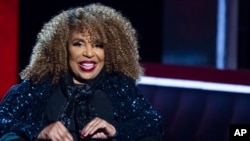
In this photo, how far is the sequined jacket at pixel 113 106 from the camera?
2121mm

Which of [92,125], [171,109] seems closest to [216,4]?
[171,109]

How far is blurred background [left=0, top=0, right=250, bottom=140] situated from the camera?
9.74 ft

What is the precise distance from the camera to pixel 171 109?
299 centimetres

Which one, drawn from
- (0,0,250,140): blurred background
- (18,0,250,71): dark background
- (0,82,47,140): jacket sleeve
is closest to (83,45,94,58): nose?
(0,82,47,140): jacket sleeve

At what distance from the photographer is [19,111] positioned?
7.09ft

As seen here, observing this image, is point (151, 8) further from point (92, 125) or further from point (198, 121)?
point (92, 125)

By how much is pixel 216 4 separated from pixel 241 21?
0.72 ft

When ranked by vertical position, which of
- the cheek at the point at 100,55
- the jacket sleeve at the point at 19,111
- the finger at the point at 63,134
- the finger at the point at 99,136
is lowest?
the finger at the point at 99,136

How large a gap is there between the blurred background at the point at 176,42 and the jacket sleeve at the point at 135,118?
2.51 feet

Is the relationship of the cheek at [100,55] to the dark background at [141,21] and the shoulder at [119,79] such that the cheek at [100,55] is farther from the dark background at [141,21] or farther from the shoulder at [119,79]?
the dark background at [141,21]

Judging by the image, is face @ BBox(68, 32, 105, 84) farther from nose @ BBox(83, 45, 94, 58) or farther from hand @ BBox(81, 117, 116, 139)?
hand @ BBox(81, 117, 116, 139)

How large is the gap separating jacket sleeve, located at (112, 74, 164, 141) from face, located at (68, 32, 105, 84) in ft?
0.38

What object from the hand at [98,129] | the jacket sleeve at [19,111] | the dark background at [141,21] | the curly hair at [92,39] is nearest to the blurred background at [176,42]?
the dark background at [141,21]

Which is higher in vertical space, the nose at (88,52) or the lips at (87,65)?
the nose at (88,52)
